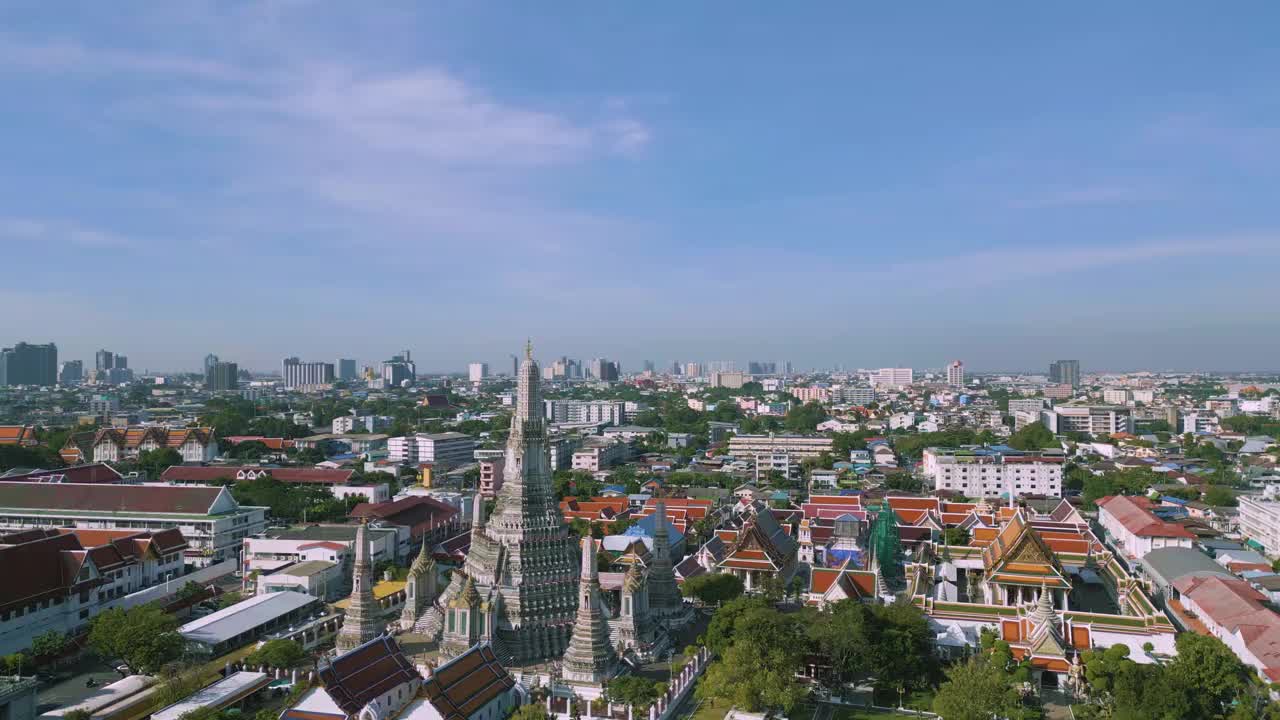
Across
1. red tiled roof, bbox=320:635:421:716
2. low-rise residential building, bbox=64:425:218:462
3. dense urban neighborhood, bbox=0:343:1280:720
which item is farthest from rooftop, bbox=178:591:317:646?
low-rise residential building, bbox=64:425:218:462

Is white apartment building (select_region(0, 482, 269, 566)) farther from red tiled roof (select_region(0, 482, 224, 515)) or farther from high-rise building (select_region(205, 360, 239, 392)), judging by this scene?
high-rise building (select_region(205, 360, 239, 392))

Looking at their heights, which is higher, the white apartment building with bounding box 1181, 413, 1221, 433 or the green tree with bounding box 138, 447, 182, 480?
the green tree with bounding box 138, 447, 182, 480

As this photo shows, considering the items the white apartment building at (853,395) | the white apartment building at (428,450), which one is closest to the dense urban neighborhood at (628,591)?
the white apartment building at (428,450)

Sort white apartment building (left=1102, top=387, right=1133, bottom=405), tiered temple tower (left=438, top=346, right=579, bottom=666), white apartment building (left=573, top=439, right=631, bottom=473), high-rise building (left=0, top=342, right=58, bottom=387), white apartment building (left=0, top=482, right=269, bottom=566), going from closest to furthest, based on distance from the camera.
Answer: tiered temple tower (left=438, top=346, right=579, bottom=666), white apartment building (left=0, top=482, right=269, bottom=566), white apartment building (left=573, top=439, right=631, bottom=473), white apartment building (left=1102, top=387, right=1133, bottom=405), high-rise building (left=0, top=342, right=58, bottom=387)

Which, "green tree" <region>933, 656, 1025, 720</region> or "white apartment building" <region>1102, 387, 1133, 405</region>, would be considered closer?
"green tree" <region>933, 656, 1025, 720</region>

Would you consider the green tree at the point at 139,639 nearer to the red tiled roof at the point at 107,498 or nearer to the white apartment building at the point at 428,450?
the red tiled roof at the point at 107,498

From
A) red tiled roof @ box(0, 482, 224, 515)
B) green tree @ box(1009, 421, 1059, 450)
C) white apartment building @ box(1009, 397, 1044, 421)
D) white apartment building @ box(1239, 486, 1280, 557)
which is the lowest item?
white apartment building @ box(1239, 486, 1280, 557)

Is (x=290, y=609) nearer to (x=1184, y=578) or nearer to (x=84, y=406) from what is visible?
(x=1184, y=578)

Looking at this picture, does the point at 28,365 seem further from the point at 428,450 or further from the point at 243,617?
the point at 243,617
